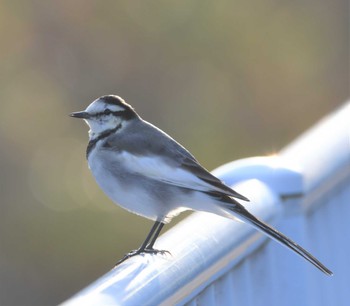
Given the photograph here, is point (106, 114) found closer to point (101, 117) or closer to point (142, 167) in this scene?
point (101, 117)

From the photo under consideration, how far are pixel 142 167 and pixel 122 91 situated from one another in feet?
15.4

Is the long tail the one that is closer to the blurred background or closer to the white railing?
the white railing

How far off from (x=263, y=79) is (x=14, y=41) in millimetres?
1990

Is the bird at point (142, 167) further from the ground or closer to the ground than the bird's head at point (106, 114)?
closer to the ground

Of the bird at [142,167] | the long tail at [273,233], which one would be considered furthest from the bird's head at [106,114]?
the long tail at [273,233]

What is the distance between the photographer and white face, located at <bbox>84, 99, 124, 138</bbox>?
381 cm

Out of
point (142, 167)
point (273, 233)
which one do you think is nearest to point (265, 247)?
point (273, 233)

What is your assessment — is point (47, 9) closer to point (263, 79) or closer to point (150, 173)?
point (263, 79)

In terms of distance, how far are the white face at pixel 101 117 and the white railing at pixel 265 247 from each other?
0.74m

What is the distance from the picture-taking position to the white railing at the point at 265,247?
204cm

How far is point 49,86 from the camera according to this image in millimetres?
8336

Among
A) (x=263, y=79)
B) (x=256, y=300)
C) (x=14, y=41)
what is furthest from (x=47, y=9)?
(x=256, y=300)

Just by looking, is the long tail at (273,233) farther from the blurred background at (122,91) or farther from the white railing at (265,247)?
the blurred background at (122,91)

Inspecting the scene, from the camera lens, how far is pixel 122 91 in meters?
8.18
